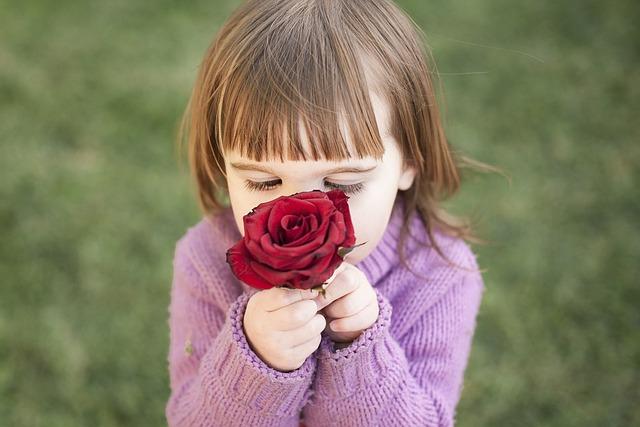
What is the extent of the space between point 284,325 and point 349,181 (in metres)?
0.30

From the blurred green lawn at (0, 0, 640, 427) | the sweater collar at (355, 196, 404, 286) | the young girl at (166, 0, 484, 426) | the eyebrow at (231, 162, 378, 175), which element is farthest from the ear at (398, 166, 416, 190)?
the blurred green lawn at (0, 0, 640, 427)

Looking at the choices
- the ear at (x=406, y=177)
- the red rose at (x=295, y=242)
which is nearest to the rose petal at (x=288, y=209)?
the red rose at (x=295, y=242)

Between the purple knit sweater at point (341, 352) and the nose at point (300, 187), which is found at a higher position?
the nose at point (300, 187)

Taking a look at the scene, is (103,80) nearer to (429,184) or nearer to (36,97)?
(36,97)

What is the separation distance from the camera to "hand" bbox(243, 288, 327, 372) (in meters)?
1.46

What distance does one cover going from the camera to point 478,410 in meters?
2.69

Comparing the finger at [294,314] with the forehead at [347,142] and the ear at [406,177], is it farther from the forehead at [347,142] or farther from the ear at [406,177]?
the ear at [406,177]

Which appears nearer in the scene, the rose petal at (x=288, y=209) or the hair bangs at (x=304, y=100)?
the rose petal at (x=288, y=209)

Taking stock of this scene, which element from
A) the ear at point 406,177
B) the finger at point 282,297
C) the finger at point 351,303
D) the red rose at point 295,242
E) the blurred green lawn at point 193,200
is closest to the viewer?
the red rose at point 295,242

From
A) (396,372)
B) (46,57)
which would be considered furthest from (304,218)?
(46,57)

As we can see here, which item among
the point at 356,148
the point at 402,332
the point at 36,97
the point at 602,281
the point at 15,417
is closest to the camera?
the point at 356,148

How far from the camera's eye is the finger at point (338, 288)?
5.06 ft

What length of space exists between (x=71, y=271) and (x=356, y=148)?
192 cm

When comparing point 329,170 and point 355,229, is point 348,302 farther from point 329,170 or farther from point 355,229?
point 329,170
